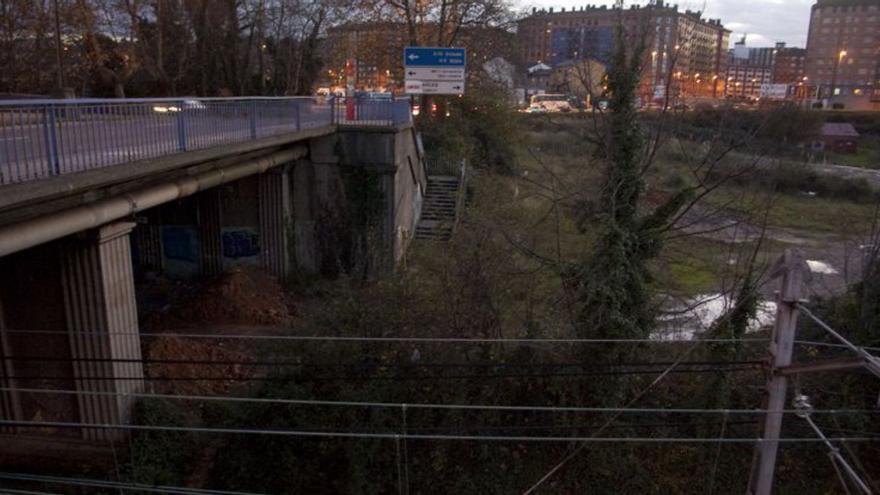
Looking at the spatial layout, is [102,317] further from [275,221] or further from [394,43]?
[394,43]

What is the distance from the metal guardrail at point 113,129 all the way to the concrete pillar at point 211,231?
3.70 metres

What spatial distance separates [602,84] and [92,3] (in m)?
28.1

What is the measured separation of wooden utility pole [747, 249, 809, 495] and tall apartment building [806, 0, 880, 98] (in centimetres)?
10225

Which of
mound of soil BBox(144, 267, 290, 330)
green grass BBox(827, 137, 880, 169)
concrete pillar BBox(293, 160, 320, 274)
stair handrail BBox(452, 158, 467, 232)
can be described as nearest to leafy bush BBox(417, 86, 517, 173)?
stair handrail BBox(452, 158, 467, 232)

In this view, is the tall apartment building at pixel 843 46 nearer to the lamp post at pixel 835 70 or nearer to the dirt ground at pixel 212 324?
the lamp post at pixel 835 70

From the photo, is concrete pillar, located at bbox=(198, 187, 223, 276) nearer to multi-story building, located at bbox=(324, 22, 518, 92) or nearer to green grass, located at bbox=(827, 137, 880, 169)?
multi-story building, located at bbox=(324, 22, 518, 92)

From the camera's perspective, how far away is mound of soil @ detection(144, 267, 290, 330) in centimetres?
1631

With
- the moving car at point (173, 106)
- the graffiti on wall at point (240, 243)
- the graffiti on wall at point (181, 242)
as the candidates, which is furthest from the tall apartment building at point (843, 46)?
the moving car at point (173, 106)

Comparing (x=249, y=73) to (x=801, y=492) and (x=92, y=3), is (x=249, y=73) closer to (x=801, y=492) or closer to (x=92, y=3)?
(x=92, y=3)

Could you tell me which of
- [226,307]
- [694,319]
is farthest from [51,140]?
[694,319]

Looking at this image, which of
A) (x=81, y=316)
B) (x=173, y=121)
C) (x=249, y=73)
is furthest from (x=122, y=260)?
(x=249, y=73)

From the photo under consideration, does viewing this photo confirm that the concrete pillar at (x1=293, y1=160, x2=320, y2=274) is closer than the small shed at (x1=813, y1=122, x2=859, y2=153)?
Yes

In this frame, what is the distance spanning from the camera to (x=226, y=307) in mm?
16672

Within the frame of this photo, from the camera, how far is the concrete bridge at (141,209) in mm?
8273
